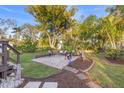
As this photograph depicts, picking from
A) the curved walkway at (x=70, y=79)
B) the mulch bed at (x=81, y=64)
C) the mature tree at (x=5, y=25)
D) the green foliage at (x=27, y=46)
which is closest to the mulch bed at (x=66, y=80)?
the curved walkway at (x=70, y=79)

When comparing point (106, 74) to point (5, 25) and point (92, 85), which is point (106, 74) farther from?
point (5, 25)

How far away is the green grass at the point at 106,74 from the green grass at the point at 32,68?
0.77 metres

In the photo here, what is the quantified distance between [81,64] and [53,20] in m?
0.99

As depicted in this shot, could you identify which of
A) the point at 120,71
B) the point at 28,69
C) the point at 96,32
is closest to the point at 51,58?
the point at 28,69

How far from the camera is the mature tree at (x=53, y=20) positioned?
221 inches

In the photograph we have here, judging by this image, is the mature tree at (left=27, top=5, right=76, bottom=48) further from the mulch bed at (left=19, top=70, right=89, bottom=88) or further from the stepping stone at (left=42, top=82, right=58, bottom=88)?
the stepping stone at (left=42, top=82, right=58, bottom=88)

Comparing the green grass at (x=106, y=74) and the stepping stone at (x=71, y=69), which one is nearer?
the green grass at (x=106, y=74)

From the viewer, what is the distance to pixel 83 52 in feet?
18.6

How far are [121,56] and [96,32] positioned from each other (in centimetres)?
67

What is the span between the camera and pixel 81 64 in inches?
225

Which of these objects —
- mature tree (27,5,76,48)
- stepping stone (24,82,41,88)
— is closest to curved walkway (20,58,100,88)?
stepping stone (24,82,41,88)

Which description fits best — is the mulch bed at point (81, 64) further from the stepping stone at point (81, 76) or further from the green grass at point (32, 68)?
the green grass at point (32, 68)

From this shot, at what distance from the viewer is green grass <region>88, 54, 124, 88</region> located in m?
5.60

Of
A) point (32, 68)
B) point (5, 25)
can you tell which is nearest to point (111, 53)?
point (32, 68)
